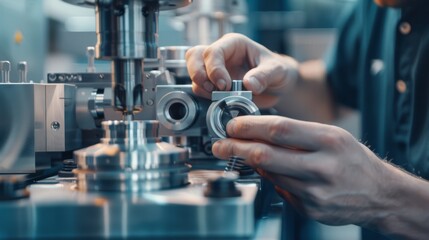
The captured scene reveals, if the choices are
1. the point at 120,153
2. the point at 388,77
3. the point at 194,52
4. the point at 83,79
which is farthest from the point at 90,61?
the point at 388,77

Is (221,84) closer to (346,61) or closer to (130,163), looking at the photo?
(130,163)

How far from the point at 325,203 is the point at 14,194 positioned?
31cm

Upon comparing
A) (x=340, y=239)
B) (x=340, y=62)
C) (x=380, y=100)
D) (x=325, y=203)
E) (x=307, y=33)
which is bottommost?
(x=340, y=239)

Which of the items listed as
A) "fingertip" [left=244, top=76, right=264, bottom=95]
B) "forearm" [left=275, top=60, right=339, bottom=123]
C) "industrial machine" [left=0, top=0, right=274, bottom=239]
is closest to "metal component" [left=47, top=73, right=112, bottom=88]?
"industrial machine" [left=0, top=0, right=274, bottom=239]

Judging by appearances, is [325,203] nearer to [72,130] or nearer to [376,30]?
[72,130]

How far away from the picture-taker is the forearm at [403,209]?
699mm

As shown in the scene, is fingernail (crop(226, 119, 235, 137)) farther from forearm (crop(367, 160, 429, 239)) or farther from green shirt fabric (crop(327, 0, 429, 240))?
green shirt fabric (crop(327, 0, 429, 240))

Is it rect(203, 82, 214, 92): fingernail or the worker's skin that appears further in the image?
rect(203, 82, 214, 92): fingernail

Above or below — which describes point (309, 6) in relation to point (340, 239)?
above

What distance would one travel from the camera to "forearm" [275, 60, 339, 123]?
140 centimetres

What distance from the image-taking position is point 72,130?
76cm

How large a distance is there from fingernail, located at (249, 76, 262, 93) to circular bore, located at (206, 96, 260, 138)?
0.13 meters

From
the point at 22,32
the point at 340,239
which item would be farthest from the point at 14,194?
the point at 340,239

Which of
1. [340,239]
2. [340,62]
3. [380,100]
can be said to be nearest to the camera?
[380,100]
